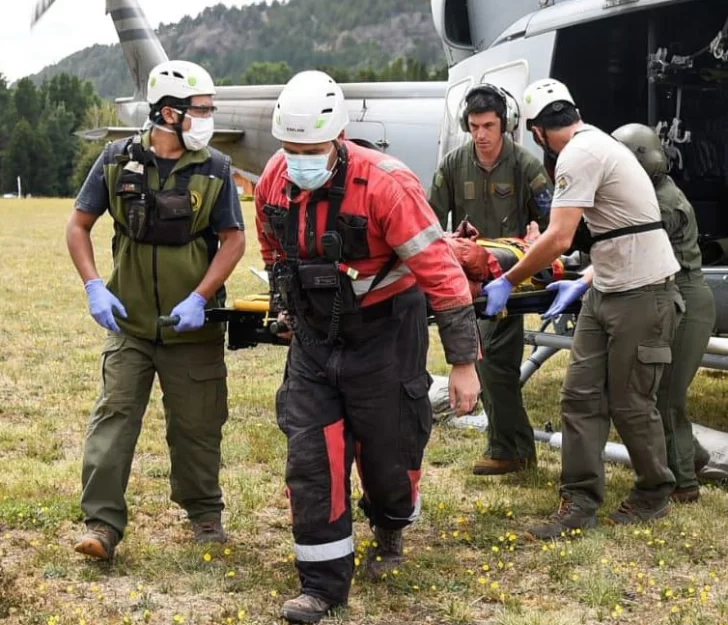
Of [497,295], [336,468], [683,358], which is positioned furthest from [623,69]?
[336,468]

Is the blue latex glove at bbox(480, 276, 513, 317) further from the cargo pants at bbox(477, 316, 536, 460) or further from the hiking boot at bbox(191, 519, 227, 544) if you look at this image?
the hiking boot at bbox(191, 519, 227, 544)

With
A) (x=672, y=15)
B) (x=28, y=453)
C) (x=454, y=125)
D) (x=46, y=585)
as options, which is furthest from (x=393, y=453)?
(x=672, y=15)

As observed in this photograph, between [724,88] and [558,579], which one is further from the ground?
[724,88]

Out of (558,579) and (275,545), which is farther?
(275,545)

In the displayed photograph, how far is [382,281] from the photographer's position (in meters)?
3.54

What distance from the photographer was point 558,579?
3.82 meters

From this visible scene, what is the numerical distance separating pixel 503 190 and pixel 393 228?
1793mm

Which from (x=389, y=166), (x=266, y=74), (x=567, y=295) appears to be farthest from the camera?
(x=266, y=74)

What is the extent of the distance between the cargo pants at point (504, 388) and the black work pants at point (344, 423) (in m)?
1.65

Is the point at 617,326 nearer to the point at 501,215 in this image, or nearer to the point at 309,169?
the point at 501,215

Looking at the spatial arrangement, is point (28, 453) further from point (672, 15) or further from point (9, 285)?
point (9, 285)

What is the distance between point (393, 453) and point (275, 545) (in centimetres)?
90

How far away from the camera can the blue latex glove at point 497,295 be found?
416cm

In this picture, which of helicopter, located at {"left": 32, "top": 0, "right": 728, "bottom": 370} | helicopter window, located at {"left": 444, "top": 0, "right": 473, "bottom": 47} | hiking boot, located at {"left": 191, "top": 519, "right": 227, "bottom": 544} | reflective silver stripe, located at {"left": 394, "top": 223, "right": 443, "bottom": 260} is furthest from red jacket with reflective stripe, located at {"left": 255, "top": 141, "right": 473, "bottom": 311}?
helicopter window, located at {"left": 444, "top": 0, "right": 473, "bottom": 47}
